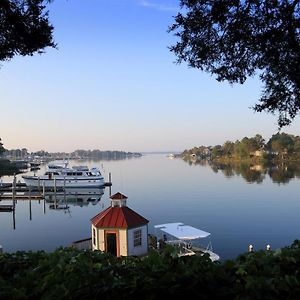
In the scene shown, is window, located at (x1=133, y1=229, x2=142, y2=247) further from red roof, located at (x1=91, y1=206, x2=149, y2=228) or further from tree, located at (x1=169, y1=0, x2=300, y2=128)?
tree, located at (x1=169, y1=0, x2=300, y2=128)

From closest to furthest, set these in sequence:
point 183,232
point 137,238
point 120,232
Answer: point 120,232 → point 137,238 → point 183,232

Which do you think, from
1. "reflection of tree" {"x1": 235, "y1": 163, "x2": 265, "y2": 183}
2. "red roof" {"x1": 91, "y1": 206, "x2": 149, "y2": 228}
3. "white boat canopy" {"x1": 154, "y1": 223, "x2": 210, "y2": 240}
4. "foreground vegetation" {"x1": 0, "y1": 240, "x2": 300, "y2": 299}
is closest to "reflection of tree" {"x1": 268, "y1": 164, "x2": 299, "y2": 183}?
"reflection of tree" {"x1": 235, "y1": 163, "x2": 265, "y2": 183}

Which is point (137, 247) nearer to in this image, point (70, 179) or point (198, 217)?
point (198, 217)

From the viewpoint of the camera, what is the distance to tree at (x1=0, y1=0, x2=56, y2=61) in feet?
Answer: 22.2

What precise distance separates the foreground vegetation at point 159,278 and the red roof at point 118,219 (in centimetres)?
1660

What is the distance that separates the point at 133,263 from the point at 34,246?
28.4 metres

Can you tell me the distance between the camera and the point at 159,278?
3.98m

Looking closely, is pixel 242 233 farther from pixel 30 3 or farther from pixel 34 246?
pixel 30 3

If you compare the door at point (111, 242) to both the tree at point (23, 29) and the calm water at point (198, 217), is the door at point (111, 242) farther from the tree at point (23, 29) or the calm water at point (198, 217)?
the tree at point (23, 29)

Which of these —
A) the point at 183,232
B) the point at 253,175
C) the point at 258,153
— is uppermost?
the point at 258,153

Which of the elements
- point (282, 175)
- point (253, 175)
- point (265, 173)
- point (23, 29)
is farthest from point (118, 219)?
point (265, 173)

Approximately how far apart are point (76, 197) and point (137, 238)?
142 ft

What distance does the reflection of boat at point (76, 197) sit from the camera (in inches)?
2304

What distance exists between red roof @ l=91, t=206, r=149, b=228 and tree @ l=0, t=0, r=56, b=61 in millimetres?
14860
